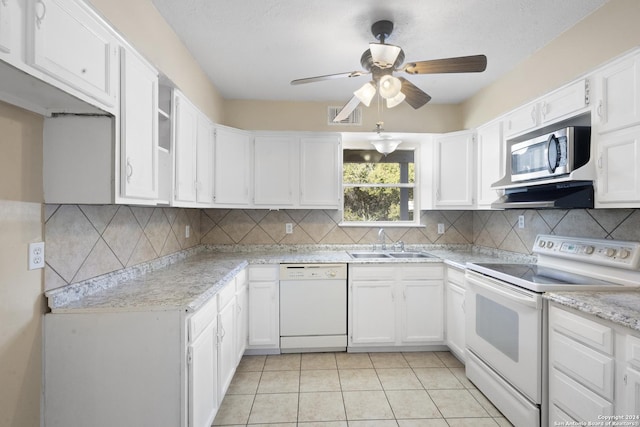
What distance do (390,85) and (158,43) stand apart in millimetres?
1435

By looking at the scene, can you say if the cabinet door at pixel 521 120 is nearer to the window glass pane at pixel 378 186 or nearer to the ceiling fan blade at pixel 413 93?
the ceiling fan blade at pixel 413 93

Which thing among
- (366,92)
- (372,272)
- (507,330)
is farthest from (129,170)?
(507,330)

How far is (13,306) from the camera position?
3.86ft

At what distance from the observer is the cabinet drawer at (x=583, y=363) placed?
1329mm

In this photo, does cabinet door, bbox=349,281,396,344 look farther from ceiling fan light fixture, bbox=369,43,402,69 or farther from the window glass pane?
ceiling fan light fixture, bbox=369,43,402,69

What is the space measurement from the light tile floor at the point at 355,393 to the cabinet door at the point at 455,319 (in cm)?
16

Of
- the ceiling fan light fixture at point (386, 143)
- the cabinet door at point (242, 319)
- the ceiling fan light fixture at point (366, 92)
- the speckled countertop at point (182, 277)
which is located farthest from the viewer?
the ceiling fan light fixture at point (386, 143)

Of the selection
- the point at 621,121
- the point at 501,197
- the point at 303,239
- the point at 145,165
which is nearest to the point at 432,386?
the point at 501,197

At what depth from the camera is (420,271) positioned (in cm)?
286

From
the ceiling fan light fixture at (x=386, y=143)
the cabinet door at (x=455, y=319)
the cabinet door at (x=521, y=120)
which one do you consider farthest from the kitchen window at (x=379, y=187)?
the cabinet door at (x=521, y=120)

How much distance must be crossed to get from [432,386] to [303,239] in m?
1.82

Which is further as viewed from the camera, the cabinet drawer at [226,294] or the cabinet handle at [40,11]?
the cabinet drawer at [226,294]

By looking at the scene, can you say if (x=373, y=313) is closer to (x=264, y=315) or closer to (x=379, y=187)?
(x=264, y=315)

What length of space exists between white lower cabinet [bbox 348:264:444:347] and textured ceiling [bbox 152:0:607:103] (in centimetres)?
178
